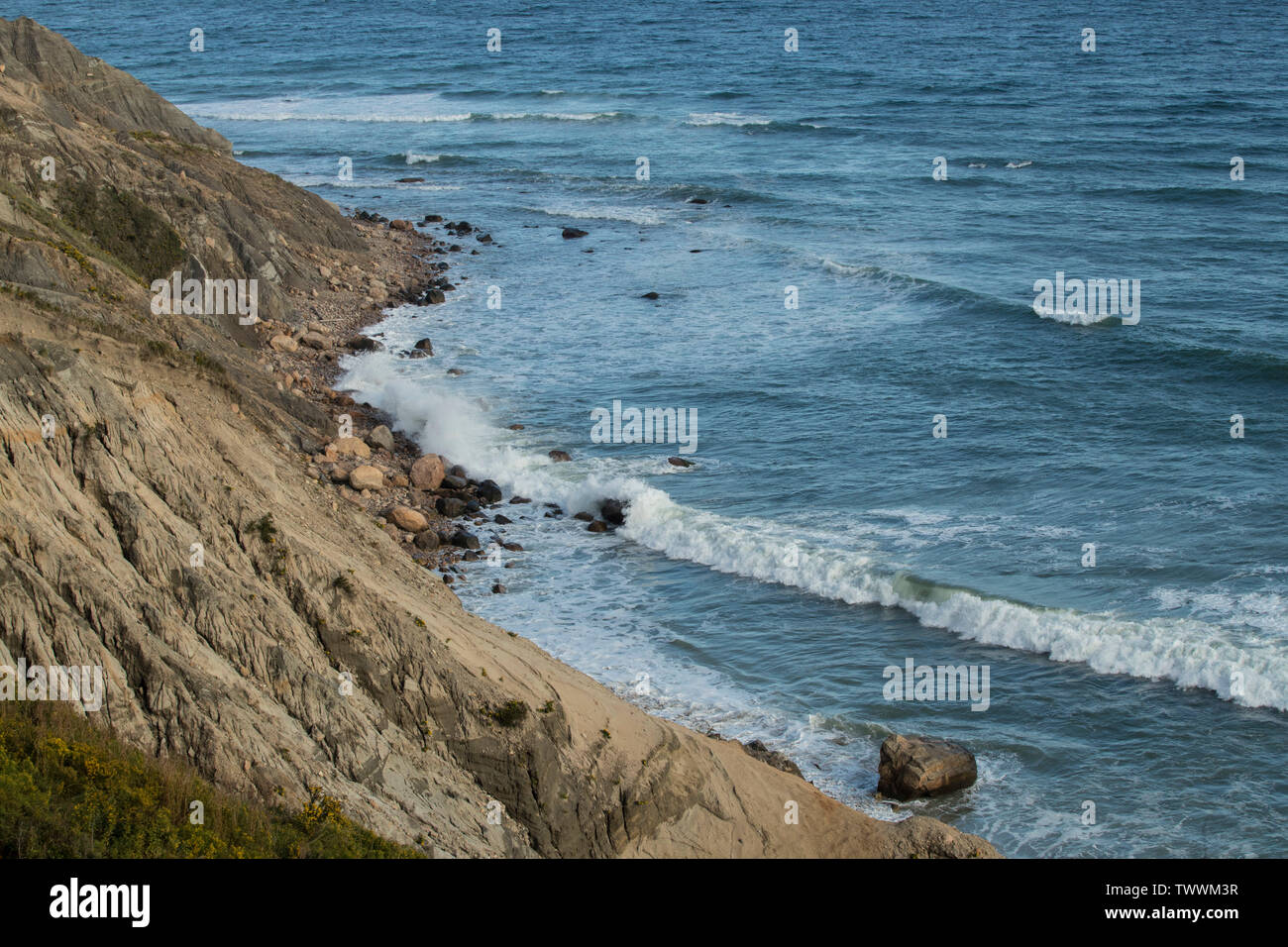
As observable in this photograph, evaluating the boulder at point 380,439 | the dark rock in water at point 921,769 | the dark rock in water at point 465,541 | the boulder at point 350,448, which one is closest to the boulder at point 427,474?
the boulder at point 350,448

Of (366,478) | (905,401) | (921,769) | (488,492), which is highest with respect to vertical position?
(905,401)

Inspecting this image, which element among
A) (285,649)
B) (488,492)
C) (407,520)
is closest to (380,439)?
(488,492)

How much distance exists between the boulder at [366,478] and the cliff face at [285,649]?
894cm

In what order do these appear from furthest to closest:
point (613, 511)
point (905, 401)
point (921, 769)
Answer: point (905, 401), point (613, 511), point (921, 769)

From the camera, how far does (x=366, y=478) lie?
2755 centimetres

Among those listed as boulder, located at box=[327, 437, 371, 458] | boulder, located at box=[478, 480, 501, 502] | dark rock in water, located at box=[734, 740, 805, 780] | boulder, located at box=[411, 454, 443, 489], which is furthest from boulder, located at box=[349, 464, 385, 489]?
dark rock in water, located at box=[734, 740, 805, 780]

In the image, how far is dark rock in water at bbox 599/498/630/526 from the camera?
27766 millimetres

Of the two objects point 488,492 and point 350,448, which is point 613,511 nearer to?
point 488,492

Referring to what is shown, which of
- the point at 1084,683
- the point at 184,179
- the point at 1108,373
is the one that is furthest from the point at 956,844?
the point at 184,179

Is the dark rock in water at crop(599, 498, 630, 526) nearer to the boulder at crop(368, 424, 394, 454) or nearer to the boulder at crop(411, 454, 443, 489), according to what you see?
the boulder at crop(411, 454, 443, 489)

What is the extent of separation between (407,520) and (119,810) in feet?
51.1

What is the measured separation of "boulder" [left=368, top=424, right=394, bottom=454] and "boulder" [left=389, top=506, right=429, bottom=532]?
172 inches

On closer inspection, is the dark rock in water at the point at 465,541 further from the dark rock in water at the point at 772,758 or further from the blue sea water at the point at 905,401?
the dark rock in water at the point at 772,758
